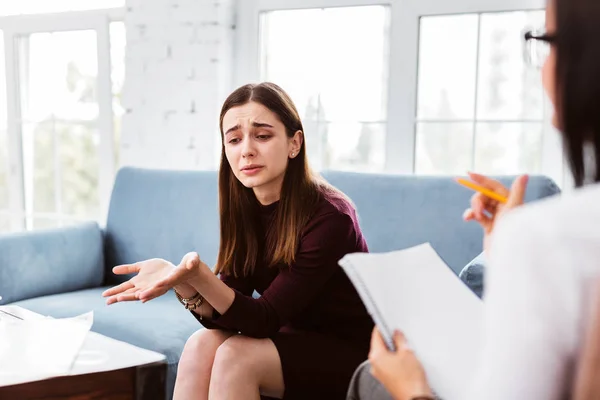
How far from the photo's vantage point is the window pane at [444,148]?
2551 mm

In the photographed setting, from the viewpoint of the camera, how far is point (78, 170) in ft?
12.1

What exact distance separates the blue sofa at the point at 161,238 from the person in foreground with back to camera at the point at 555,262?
1361 mm

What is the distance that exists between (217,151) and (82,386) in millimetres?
1784

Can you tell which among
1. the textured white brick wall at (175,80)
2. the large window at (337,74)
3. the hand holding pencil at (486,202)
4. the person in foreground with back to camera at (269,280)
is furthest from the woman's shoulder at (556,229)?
the textured white brick wall at (175,80)

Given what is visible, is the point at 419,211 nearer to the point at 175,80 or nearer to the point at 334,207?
the point at 334,207

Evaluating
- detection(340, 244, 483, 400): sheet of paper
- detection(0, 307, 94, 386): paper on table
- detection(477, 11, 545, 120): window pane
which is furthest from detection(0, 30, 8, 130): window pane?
detection(340, 244, 483, 400): sheet of paper

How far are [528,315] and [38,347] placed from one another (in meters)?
1.14

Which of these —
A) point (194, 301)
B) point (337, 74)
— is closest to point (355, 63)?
point (337, 74)

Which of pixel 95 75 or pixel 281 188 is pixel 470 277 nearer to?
pixel 281 188

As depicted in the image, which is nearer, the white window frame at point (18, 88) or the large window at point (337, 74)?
the large window at point (337, 74)

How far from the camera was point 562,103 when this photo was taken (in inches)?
22.9

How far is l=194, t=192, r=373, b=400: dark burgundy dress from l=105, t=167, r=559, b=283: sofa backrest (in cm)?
45

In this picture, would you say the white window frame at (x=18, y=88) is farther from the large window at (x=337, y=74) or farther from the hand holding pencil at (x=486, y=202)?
the hand holding pencil at (x=486, y=202)

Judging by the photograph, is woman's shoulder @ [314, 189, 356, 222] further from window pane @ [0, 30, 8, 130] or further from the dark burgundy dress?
window pane @ [0, 30, 8, 130]
